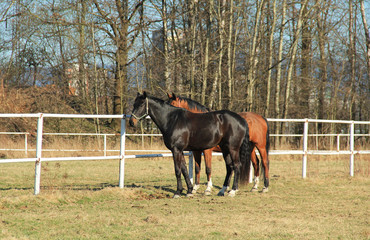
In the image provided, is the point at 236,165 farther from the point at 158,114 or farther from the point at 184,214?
the point at 184,214

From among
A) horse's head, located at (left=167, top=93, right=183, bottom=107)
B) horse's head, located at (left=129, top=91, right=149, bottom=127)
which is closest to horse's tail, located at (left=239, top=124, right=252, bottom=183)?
horse's head, located at (left=167, top=93, right=183, bottom=107)

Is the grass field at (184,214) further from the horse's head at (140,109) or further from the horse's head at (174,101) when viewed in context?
the horse's head at (174,101)

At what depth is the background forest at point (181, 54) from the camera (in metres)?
20.6

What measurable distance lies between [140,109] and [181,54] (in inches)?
583

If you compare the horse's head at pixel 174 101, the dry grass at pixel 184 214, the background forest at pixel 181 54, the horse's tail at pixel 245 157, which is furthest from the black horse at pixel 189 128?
the background forest at pixel 181 54

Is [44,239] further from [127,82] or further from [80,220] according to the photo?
[127,82]

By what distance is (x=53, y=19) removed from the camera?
21141mm

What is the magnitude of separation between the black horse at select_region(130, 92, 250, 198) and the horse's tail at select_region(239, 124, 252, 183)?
167mm

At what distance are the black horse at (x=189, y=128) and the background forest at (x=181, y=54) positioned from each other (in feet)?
37.1

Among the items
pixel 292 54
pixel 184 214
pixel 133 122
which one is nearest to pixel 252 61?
pixel 292 54

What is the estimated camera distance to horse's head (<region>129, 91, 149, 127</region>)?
7696 mm

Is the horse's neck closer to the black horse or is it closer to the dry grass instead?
the black horse

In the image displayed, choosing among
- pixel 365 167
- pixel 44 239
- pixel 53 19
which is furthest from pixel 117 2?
pixel 44 239

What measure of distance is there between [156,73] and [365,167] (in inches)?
464
